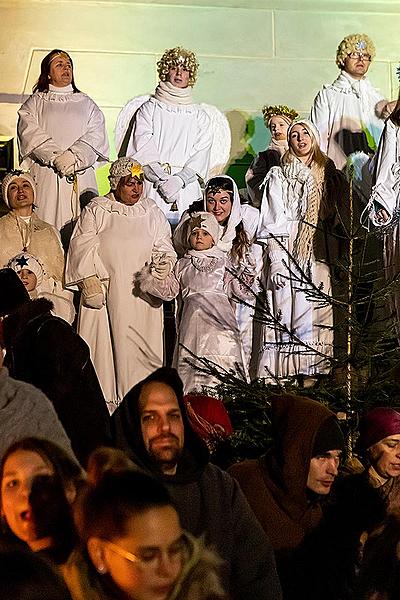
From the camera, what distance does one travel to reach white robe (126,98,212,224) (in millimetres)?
13672

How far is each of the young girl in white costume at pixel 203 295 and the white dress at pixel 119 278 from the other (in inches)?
7.4

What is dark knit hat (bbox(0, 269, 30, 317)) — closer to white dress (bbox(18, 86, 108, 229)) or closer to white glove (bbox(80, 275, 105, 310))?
white glove (bbox(80, 275, 105, 310))

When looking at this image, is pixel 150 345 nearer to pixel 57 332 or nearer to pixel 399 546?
pixel 57 332

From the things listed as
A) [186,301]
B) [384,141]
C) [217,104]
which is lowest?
[186,301]

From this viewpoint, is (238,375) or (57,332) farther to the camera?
(238,375)

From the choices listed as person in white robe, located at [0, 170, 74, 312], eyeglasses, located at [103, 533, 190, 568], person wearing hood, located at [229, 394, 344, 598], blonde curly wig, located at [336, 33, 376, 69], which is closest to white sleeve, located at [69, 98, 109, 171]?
person in white robe, located at [0, 170, 74, 312]

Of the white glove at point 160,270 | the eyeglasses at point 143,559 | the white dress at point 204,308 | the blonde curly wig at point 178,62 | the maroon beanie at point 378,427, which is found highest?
the blonde curly wig at point 178,62

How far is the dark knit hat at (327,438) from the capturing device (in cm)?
621

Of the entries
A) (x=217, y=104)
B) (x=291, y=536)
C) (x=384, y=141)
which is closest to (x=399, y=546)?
(x=291, y=536)

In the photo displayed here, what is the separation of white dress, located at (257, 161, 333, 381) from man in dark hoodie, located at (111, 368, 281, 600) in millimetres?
6300

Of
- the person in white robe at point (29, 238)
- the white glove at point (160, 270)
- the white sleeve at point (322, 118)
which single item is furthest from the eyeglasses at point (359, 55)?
the person in white robe at point (29, 238)

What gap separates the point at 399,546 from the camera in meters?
4.97

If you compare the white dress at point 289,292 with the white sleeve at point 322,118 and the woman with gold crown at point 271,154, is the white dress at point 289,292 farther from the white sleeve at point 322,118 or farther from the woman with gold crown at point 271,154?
the white sleeve at point 322,118

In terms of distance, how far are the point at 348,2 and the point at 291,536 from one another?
39.8ft
